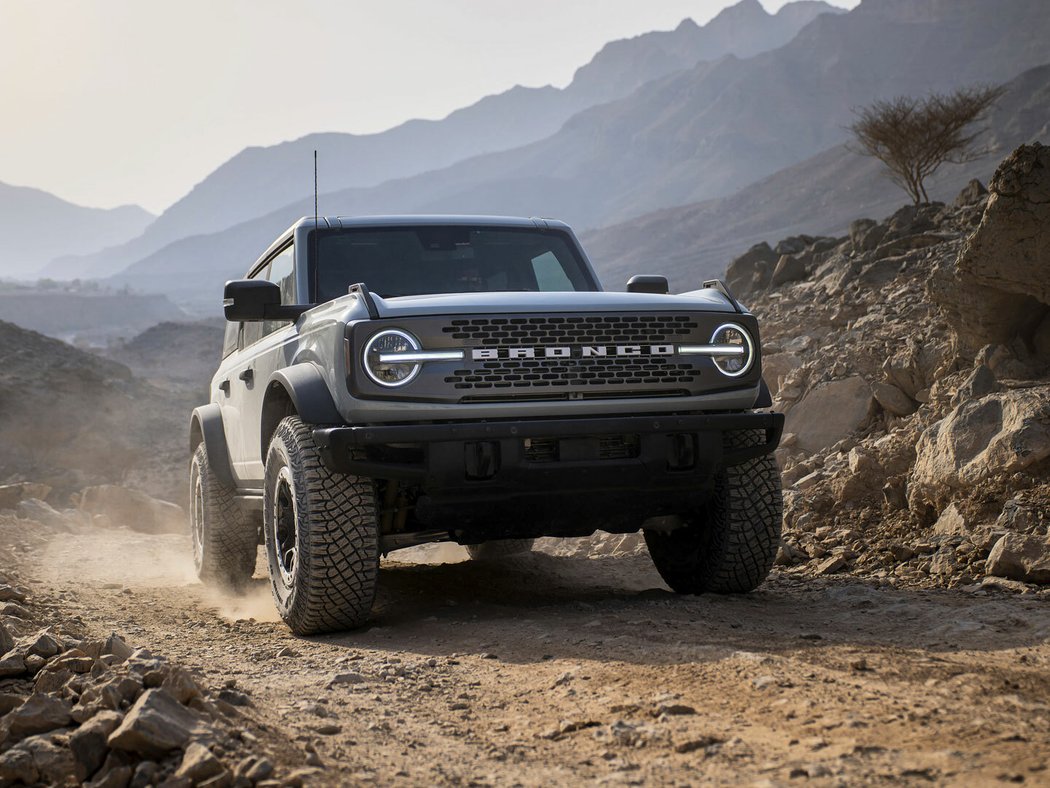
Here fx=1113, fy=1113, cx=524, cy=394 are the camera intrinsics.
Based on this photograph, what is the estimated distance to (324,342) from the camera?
4.66 metres

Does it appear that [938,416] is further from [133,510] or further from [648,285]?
[133,510]

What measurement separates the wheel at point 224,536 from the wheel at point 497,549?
4.85 ft

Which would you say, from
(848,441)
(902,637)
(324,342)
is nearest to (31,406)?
(848,441)

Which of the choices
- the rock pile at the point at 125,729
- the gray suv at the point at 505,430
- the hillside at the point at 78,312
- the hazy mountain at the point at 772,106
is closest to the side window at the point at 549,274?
the gray suv at the point at 505,430

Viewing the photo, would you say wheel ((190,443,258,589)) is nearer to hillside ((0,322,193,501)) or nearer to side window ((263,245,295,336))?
side window ((263,245,295,336))

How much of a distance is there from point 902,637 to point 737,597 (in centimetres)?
112

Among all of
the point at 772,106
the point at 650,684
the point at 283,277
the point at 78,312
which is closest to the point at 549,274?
the point at 283,277

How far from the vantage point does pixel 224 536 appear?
7.00 m

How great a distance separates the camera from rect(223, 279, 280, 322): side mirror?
522 cm

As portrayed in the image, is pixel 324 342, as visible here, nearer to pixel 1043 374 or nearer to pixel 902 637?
pixel 902 637

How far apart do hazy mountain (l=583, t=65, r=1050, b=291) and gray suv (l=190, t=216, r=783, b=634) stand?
71.2 m

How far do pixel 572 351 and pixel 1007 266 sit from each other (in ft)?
15.4

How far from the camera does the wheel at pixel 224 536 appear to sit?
699cm

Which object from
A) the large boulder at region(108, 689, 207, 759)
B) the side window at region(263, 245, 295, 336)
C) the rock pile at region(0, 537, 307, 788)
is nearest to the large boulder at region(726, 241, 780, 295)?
the side window at region(263, 245, 295, 336)
